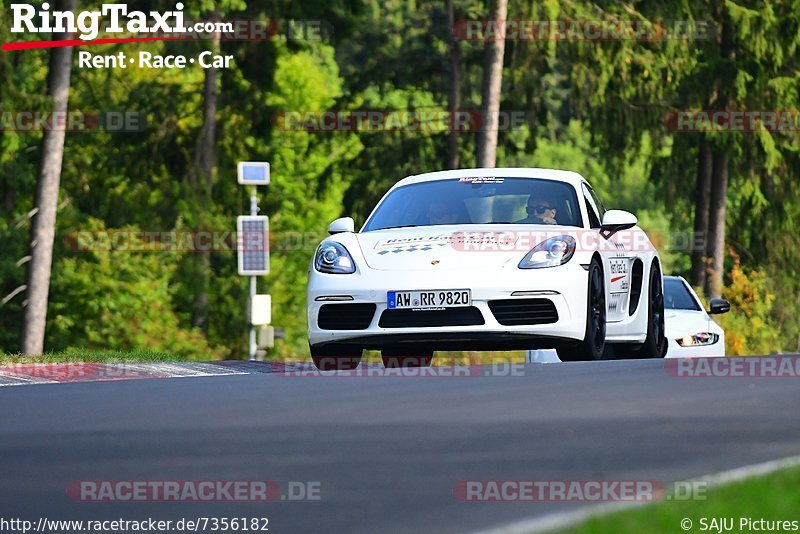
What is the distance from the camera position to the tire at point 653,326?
16047mm

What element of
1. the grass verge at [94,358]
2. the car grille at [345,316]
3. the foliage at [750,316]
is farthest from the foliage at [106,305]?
the car grille at [345,316]

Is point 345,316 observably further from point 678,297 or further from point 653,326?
point 678,297

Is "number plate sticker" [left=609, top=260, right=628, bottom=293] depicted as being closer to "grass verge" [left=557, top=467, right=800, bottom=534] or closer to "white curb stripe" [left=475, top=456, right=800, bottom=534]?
"white curb stripe" [left=475, top=456, right=800, bottom=534]

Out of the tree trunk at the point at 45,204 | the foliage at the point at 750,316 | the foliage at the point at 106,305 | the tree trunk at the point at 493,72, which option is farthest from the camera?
the foliage at the point at 106,305

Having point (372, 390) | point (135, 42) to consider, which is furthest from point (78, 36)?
point (372, 390)

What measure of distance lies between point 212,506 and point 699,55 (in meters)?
34.3

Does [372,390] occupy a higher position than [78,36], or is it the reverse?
[78,36]

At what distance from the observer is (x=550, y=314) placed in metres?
13.6

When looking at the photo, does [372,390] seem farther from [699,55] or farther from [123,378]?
[699,55]

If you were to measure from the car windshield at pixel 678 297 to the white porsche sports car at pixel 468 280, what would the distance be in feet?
18.7

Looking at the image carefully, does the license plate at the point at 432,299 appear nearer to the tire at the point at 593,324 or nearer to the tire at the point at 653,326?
the tire at the point at 593,324

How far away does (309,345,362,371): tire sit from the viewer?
1404 cm

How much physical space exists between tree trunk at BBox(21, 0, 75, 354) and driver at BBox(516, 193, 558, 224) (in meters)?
20.0

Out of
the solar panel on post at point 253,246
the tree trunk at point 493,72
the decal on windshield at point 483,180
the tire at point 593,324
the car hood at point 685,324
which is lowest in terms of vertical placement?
the solar panel on post at point 253,246
